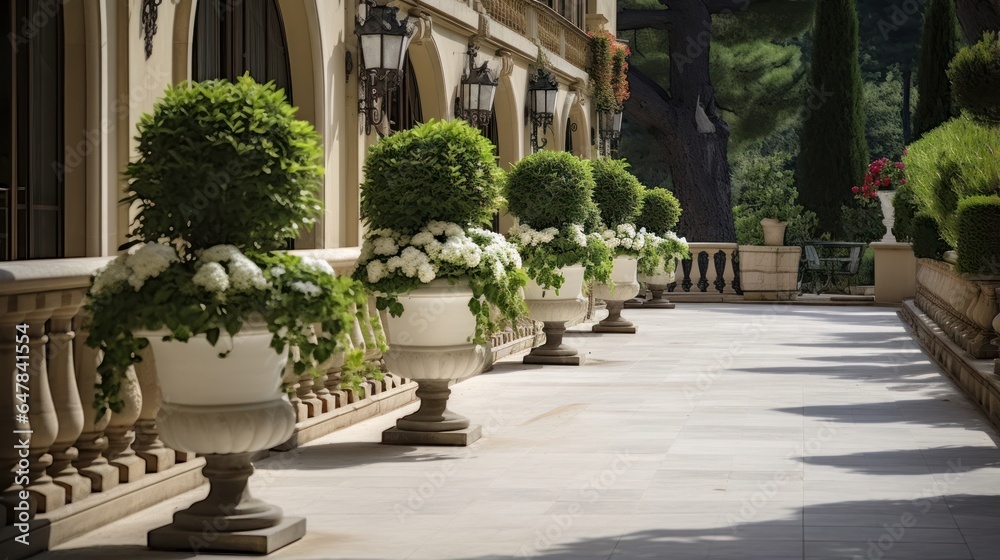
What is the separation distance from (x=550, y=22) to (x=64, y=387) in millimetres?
15010

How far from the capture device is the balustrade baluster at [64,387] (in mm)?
5645

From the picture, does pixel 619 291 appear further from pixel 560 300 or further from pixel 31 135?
pixel 31 135

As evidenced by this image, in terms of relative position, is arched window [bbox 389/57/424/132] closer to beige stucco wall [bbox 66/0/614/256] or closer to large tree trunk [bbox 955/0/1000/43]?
beige stucco wall [bbox 66/0/614/256]

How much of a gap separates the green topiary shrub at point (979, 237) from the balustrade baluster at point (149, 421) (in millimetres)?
7189

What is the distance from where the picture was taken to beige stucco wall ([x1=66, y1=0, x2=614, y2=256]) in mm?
7438

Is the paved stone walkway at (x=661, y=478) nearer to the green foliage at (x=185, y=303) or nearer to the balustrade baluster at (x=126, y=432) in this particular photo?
the balustrade baluster at (x=126, y=432)

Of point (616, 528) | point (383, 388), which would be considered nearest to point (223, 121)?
point (616, 528)

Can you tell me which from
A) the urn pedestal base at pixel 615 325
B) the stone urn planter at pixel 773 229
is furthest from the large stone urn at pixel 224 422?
the stone urn planter at pixel 773 229

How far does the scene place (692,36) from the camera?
31.6 m

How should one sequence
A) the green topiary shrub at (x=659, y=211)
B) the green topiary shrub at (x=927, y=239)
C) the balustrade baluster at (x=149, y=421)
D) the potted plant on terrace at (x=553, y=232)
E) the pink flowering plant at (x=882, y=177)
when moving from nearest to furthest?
the balustrade baluster at (x=149, y=421) → the potted plant on terrace at (x=553, y=232) → the green topiary shrub at (x=927, y=239) → the green topiary shrub at (x=659, y=211) → the pink flowering plant at (x=882, y=177)

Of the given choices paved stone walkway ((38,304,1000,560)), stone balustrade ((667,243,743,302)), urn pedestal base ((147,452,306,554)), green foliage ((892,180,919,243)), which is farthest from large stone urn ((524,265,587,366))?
stone balustrade ((667,243,743,302))

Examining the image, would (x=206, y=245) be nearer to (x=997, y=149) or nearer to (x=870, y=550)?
(x=870, y=550)

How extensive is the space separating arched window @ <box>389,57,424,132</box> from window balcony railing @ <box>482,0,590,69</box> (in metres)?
1.83

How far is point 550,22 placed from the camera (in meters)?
19.8
